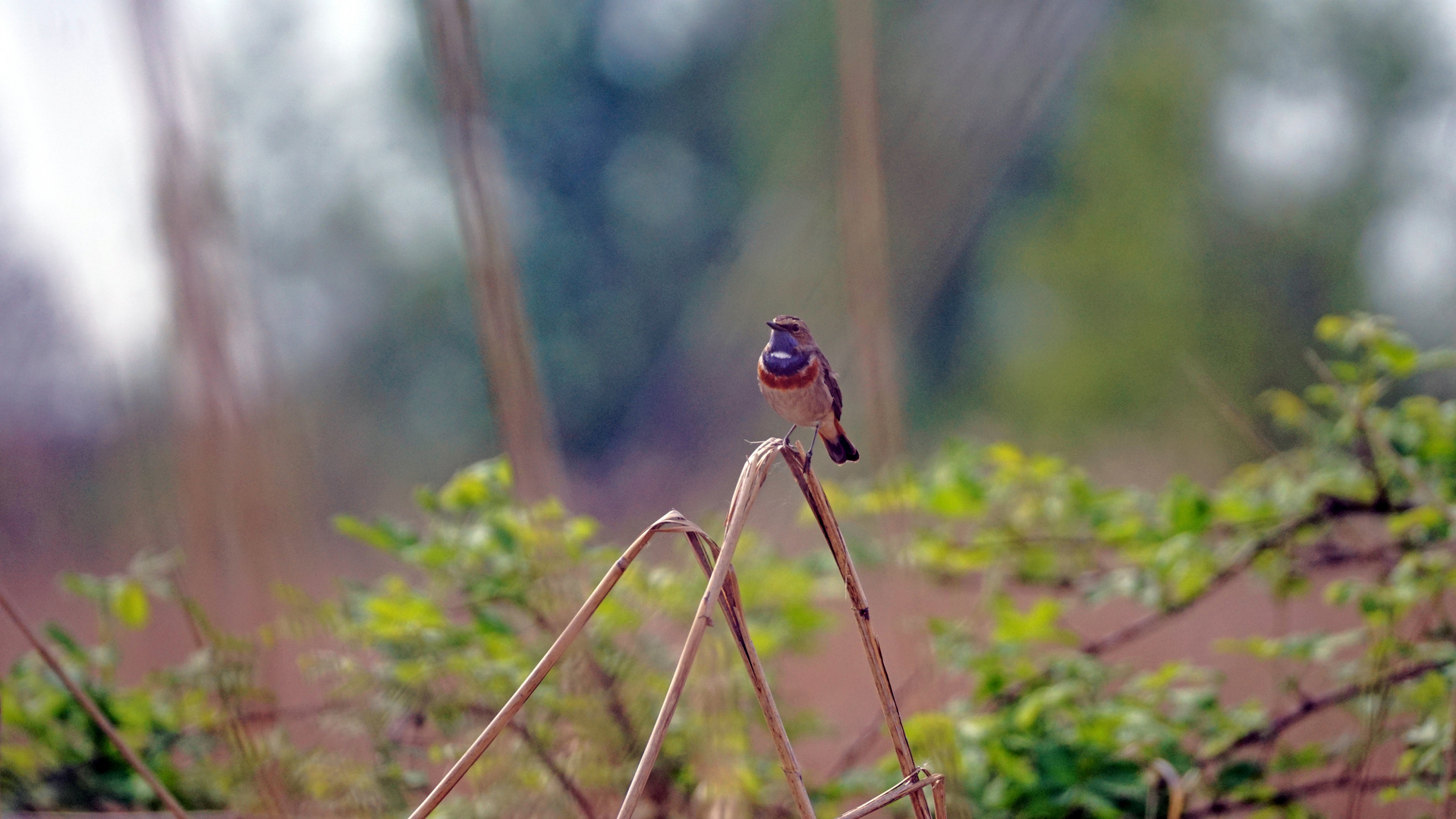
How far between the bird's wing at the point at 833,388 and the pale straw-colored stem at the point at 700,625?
518 millimetres

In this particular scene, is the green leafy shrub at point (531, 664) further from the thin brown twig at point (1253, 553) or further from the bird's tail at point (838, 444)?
the thin brown twig at point (1253, 553)

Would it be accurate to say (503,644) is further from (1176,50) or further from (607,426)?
(1176,50)

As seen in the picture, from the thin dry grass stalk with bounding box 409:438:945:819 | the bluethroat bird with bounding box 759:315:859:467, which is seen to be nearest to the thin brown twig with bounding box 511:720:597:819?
the thin dry grass stalk with bounding box 409:438:945:819

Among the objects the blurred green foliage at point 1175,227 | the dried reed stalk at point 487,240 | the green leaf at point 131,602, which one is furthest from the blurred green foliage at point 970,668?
the blurred green foliage at point 1175,227

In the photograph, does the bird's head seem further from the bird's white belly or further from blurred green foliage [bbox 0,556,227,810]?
blurred green foliage [bbox 0,556,227,810]

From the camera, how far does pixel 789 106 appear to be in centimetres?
443

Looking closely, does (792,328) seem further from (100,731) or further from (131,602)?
(100,731)

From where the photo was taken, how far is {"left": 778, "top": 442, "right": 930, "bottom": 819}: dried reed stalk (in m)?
0.61

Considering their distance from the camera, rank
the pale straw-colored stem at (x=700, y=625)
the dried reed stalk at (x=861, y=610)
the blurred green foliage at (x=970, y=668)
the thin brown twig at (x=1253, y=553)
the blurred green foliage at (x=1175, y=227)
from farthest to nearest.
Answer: the blurred green foliage at (x=1175, y=227)
the thin brown twig at (x=1253, y=553)
the blurred green foliage at (x=970, y=668)
the dried reed stalk at (x=861, y=610)
the pale straw-colored stem at (x=700, y=625)

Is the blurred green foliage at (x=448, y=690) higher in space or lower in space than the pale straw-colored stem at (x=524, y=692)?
lower

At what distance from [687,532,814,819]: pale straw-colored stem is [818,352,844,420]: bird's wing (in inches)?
20.1

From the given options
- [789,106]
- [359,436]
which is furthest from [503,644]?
[789,106]

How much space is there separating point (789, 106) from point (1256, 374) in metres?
4.92

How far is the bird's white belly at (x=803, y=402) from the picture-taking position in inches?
44.0
